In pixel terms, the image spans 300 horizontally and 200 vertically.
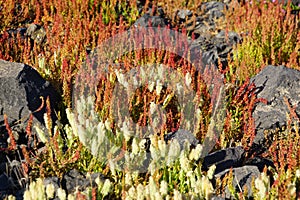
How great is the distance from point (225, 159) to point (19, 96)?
163 centimetres

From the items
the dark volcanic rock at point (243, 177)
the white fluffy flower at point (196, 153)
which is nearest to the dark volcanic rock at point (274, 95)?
the dark volcanic rock at point (243, 177)

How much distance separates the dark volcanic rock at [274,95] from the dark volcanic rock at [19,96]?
5.57ft

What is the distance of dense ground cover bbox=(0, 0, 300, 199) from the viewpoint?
284 cm

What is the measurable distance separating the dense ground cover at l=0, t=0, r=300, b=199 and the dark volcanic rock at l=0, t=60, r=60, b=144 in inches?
8.4

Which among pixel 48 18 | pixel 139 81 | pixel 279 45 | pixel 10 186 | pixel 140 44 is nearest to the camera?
pixel 10 186

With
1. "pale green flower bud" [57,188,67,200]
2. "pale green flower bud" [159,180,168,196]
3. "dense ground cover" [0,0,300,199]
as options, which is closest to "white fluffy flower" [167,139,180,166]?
"dense ground cover" [0,0,300,199]

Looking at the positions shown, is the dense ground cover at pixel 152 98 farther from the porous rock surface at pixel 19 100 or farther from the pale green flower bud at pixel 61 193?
the porous rock surface at pixel 19 100

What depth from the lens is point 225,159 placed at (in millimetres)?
3262

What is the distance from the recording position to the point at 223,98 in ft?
12.4

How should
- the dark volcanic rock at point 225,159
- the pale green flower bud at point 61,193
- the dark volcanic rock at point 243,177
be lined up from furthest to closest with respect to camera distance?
the dark volcanic rock at point 225,159, the dark volcanic rock at point 243,177, the pale green flower bud at point 61,193

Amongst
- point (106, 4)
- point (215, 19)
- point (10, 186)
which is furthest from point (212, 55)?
point (10, 186)

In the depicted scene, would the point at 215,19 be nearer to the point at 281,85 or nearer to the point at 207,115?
the point at 281,85

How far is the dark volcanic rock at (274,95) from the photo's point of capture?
147 inches

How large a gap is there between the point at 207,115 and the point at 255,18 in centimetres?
195
